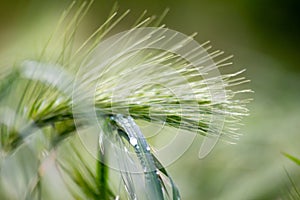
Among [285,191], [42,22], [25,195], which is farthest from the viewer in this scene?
[42,22]

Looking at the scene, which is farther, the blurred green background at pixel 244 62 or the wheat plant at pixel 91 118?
the blurred green background at pixel 244 62

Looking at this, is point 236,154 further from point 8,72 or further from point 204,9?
point 204,9

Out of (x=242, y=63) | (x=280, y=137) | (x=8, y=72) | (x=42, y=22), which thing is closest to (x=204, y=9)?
(x=242, y=63)

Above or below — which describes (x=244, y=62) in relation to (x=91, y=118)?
above

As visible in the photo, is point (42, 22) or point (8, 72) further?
point (42, 22)

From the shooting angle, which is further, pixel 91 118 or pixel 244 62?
pixel 244 62

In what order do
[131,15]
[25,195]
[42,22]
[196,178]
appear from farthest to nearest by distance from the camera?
[131,15]
[42,22]
[196,178]
[25,195]

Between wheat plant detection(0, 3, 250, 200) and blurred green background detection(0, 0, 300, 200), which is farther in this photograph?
blurred green background detection(0, 0, 300, 200)

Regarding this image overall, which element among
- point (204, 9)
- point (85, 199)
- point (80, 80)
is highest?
point (204, 9)
